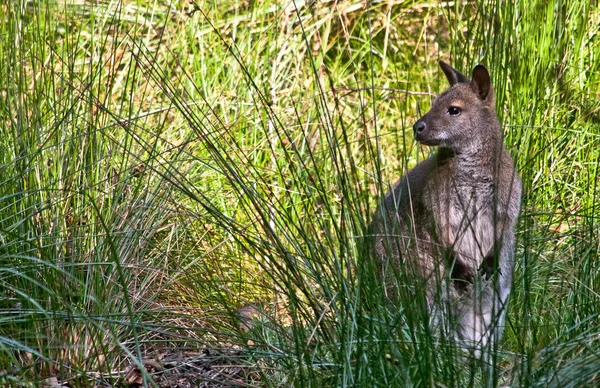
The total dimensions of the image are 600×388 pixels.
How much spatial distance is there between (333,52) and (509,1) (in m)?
2.67

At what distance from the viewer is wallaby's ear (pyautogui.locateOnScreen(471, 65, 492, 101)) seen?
174 inches

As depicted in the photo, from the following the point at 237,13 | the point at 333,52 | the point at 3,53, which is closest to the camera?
the point at 3,53

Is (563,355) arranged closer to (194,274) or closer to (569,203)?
(194,274)

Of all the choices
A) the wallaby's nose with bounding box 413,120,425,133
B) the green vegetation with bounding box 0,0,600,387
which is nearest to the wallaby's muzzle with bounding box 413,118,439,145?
the wallaby's nose with bounding box 413,120,425,133

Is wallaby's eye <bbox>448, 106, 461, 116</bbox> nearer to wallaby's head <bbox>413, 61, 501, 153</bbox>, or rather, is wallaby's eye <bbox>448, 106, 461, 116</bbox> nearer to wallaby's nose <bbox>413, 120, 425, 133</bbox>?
wallaby's head <bbox>413, 61, 501, 153</bbox>

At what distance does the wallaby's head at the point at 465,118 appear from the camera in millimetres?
4422

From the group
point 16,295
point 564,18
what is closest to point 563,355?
point 16,295

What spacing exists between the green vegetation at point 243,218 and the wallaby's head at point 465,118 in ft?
0.62

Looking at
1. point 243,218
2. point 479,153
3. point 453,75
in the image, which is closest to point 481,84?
point 453,75

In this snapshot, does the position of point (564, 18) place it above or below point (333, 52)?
above

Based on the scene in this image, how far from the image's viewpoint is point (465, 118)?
14.6ft

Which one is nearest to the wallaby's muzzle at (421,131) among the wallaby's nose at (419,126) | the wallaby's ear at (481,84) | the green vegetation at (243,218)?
the wallaby's nose at (419,126)

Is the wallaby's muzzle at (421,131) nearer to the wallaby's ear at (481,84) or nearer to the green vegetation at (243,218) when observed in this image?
the green vegetation at (243,218)

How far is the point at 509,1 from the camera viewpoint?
5.00 m
